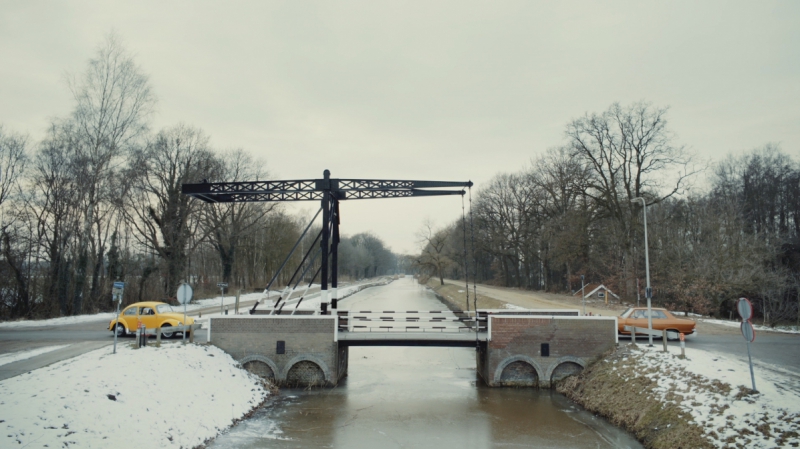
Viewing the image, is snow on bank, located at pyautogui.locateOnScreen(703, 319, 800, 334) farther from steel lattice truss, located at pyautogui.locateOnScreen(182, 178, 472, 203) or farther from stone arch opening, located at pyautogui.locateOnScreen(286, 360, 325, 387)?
stone arch opening, located at pyautogui.locateOnScreen(286, 360, 325, 387)

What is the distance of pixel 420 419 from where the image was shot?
1352 centimetres

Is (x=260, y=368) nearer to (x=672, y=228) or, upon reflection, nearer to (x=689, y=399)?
(x=689, y=399)

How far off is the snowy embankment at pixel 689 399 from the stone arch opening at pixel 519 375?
3.65 feet

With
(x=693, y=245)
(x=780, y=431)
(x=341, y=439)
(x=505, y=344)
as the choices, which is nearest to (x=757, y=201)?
(x=693, y=245)

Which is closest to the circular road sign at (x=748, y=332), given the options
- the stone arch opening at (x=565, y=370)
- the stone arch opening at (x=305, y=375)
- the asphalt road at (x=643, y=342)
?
the asphalt road at (x=643, y=342)

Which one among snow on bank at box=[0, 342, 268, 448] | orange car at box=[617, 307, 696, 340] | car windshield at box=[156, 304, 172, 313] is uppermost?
car windshield at box=[156, 304, 172, 313]

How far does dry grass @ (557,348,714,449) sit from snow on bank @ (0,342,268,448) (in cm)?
1004

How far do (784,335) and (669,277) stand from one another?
407 inches

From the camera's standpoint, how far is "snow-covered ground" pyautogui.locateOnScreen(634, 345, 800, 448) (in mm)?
9195

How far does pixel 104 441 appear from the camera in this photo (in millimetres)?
9266

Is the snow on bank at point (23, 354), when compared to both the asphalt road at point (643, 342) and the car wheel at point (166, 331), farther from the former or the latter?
the car wheel at point (166, 331)

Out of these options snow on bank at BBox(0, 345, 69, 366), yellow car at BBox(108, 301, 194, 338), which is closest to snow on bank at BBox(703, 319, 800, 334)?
yellow car at BBox(108, 301, 194, 338)

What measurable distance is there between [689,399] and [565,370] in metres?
5.51

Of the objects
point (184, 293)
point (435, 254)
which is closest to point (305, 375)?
point (184, 293)
